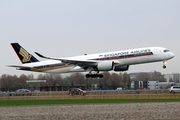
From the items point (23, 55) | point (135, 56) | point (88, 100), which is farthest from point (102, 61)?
point (23, 55)

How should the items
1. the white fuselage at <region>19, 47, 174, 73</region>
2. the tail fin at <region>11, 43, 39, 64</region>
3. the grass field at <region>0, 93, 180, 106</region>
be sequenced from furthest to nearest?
the tail fin at <region>11, 43, 39, 64</region> < the white fuselage at <region>19, 47, 174, 73</region> < the grass field at <region>0, 93, 180, 106</region>

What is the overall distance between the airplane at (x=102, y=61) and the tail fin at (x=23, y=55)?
7.86ft

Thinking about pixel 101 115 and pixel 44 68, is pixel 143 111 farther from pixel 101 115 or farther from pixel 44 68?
pixel 44 68

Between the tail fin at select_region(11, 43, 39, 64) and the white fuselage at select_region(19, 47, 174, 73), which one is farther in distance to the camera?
the tail fin at select_region(11, 43, 39, 64)

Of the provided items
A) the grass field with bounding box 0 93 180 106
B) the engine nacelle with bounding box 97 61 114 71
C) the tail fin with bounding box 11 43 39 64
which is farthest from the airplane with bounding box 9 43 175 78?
the grass field with bounding box 0 93 180 106

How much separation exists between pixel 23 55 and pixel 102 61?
21.8 m

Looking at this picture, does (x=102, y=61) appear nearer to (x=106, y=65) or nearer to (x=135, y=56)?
(x=106, y=65)

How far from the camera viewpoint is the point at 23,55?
63875 mm

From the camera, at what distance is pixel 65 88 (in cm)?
8700

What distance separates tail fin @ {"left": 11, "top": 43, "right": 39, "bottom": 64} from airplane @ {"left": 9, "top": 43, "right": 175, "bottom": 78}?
2396 mm

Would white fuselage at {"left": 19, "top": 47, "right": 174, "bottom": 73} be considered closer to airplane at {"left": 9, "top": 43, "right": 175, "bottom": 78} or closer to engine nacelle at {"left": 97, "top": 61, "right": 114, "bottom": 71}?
airplane at {"left": 9, "top": 43, "right": 175, "bottom": 78}

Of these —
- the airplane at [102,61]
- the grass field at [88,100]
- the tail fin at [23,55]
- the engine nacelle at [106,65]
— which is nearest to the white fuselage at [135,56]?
the airplane at [102,61]

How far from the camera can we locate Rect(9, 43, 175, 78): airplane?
1887 inches

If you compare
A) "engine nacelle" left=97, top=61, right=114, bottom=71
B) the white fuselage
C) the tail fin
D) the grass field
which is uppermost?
the tail fin
